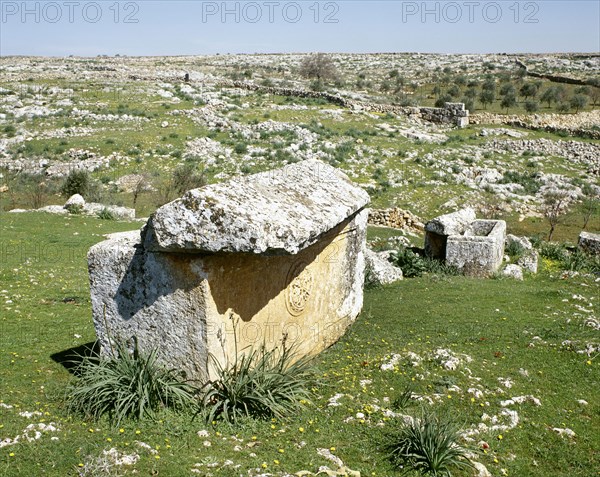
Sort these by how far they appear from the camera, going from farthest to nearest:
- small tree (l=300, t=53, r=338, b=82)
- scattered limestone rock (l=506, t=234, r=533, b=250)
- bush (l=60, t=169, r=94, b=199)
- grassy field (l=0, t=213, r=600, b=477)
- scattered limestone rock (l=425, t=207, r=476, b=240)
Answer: small tree (l=300, t=53, r=338, b=82) < bush (l=60, t=169, r=94, b=199) < scattered limestone rock (l=506, t=234, r=533, b=250) < scattered limestone rock (l=425, t=207, r=476, b=240) < grassy field (l=0, t=213, r=600, b=477)

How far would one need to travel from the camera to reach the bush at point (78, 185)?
24.9 meters

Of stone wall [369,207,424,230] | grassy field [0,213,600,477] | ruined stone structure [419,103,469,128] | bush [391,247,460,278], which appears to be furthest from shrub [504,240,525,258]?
ruined stone structure [419,103,469,128]

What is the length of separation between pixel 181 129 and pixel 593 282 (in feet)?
92.4

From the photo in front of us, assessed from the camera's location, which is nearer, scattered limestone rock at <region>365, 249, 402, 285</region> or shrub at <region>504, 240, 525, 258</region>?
scattered limestone rock at <region>365, 249, 402, 285</region>

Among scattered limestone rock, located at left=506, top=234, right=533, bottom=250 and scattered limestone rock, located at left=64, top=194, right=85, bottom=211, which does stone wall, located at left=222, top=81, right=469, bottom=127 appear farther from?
scattered limestone rock, located at left=64, top=194, right=85, bottom=211

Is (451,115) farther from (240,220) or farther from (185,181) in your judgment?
(240,220)

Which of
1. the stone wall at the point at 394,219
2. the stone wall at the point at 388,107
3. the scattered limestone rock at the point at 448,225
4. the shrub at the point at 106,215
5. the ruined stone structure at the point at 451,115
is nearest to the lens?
the scattered limestone rock at the point at 448,225

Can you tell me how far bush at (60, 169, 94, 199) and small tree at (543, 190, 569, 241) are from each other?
69.2 feet

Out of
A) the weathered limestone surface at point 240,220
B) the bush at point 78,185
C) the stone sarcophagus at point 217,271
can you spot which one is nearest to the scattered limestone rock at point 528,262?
the stone sarcophagus at point 217,271

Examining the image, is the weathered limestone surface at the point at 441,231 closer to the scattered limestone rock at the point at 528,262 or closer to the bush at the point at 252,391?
the scattered limestone rock at the point at 528,262

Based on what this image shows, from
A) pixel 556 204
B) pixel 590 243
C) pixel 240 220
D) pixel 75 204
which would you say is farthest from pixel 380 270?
pixel 556 204

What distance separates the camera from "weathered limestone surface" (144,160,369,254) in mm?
5633

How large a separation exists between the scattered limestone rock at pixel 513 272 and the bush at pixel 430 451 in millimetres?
10026

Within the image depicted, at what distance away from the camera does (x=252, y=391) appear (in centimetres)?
638
